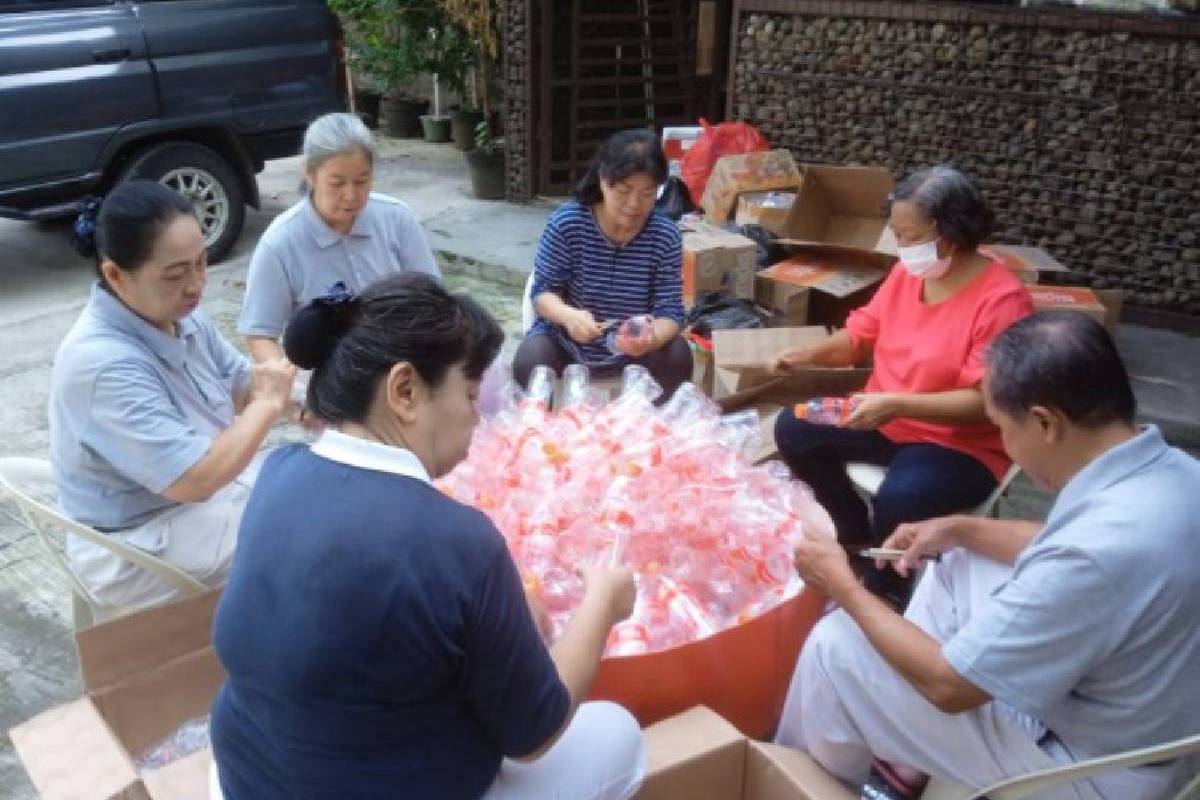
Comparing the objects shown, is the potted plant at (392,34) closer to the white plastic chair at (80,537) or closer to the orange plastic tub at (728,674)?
the white plastic chair at (80,537)

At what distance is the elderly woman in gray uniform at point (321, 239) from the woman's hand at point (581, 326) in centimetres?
48

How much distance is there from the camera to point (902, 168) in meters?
5.32

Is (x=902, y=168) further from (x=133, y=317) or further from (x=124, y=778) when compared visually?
(x=124, y=778)

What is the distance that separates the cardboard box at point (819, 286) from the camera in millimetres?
4109

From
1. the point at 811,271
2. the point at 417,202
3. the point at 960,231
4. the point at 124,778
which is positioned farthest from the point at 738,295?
the point at 417,202

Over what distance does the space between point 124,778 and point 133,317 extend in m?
0.95

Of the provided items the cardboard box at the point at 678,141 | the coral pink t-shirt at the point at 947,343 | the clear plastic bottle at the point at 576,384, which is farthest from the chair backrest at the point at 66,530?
the cardboard box at the point at 678,141

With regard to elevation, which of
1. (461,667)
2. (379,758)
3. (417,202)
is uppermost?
(461,667)

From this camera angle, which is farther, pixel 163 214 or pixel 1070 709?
pixel 163 214

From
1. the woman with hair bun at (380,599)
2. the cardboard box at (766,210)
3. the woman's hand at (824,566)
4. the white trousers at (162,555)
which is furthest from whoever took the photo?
the cardboard box at (766,210)

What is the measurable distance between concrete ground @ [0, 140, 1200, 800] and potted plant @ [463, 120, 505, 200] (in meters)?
0.12

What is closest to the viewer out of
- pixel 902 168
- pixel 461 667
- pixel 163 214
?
pixel 461 667

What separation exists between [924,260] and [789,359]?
0.59m

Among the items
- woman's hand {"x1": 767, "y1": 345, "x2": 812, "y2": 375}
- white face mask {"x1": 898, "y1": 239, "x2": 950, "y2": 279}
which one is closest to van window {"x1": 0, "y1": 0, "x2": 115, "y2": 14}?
woman's hand {"x1": 767, "y1": 345, "x2": 812, "y2": 375}
